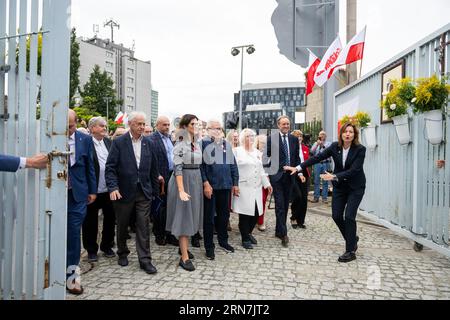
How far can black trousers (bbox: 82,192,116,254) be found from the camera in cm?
478

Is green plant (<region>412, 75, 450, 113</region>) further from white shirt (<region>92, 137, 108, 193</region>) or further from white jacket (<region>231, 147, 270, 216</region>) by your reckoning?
white shirt (<region>92, 137, 108, 193</region>)

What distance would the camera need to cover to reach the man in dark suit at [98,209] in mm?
4789

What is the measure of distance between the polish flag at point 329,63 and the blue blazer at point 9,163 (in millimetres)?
8456

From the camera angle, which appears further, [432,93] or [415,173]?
[415,173]

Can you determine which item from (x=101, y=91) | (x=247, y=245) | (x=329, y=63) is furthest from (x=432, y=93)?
(x=101, y=91)

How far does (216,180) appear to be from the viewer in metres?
5.04

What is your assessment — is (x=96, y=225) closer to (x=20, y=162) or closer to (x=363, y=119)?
(x=20, y=162)

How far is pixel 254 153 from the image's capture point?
588cm

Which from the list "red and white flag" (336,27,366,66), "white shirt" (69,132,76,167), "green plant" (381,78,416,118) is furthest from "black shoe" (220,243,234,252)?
"red and white flag" (336,27,366,66)

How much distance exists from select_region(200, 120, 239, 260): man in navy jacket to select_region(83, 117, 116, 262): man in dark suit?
59.4 inches

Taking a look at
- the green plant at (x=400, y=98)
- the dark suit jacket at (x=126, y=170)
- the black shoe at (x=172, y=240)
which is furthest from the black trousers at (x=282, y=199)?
the dark suit jacket at (x=126, y=170)

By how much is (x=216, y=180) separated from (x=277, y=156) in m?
1.43
